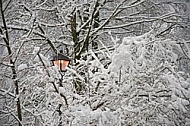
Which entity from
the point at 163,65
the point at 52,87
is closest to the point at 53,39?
the point at 52,87

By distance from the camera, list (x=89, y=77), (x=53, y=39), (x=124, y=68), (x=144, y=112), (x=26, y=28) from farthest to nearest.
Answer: (x=53, y=39), (x=26, y=28), (x=89, y=77), (x=144, y=112), (x=124, y=68)

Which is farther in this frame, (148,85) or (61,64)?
(61,64)

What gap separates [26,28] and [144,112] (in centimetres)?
312

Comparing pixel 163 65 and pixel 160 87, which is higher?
pixel 163 65

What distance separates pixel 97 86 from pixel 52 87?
0.61 meters

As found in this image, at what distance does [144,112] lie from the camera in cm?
318

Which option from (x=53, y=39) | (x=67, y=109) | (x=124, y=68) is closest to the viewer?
(x=124, y=68)

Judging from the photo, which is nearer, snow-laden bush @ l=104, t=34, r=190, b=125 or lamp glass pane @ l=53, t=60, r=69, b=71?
snow-laden bush @ l=104, t=34, r=190, b=125

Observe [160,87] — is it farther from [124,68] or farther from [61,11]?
[61,11]

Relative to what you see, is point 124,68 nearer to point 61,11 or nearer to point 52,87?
point 52,87

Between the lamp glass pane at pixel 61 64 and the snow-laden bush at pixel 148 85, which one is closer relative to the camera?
the snow-laden bush at pixel 148 85

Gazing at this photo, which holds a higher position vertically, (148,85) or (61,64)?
(61,64)

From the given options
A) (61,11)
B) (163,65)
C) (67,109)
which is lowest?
(67,109)

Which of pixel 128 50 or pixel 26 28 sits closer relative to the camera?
pixel 128 50
